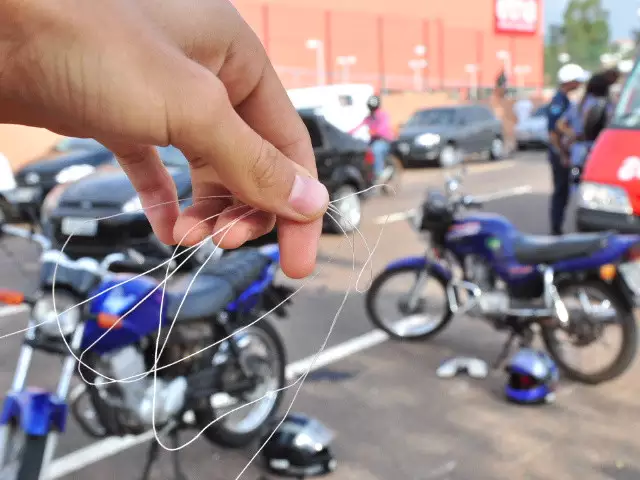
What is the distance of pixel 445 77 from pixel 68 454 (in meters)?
38.1

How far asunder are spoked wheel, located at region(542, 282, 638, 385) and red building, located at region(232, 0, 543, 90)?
2156 centimetres

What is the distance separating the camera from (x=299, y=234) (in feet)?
3.86

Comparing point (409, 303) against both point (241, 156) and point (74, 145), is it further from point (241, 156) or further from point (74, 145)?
point (74, 145)

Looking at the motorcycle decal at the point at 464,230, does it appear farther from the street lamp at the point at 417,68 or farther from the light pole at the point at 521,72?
the light pole at the point at 521,72

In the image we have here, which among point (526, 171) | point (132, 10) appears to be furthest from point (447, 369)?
point (526, 171)

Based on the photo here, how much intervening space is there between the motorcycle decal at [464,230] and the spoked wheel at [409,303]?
399 millimetres

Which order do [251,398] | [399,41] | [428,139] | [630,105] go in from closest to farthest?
[251,398] < [630,105] < [428,139] < [399,41]

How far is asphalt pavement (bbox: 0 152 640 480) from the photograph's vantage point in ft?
11.9

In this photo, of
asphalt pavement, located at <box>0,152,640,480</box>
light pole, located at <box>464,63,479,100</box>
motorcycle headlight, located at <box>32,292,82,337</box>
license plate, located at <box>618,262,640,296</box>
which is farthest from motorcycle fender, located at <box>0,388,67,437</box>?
light pole, located at <box>464,63,479,100</box>

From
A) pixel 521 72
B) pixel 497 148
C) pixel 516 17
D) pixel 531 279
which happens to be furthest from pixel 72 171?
pixel 516 17

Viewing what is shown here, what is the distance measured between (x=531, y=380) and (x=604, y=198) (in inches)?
90.4

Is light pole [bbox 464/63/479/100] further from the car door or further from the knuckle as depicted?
the knuckle

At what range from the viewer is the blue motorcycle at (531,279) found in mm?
4516

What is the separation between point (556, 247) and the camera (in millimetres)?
4598
